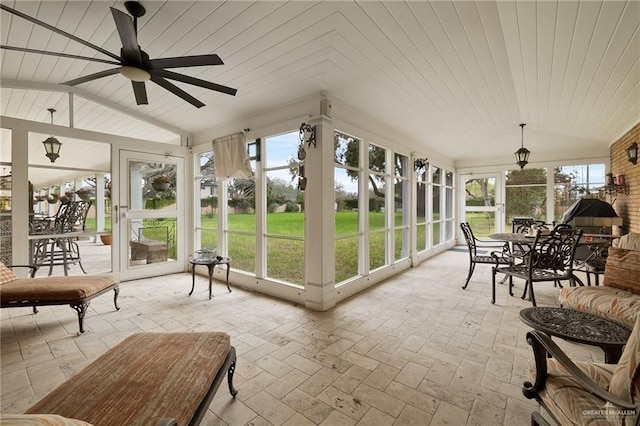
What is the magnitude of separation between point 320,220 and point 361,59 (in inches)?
70.0

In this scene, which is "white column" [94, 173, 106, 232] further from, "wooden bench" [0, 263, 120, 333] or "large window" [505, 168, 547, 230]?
"large window" [505, 168, 547, 230]

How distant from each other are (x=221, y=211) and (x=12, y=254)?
2.66 metres

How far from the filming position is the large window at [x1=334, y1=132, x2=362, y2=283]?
12.4ft

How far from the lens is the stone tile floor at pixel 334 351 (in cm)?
170

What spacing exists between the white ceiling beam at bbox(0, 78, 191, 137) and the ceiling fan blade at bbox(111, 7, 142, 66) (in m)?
2.89

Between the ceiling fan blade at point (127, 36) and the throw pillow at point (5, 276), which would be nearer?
the ceiling fan blade at point (127, 36)

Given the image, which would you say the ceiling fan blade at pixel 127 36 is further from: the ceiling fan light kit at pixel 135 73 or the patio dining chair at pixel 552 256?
the patio dining chair at pixel 552 256

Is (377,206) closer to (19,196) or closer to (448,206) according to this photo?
(448,206)

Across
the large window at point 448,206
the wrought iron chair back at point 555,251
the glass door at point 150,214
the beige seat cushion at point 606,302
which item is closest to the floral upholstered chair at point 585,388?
the beige seat cushion at point 606,302

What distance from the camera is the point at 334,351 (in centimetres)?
237

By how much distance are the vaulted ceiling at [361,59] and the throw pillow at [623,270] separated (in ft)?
6.17

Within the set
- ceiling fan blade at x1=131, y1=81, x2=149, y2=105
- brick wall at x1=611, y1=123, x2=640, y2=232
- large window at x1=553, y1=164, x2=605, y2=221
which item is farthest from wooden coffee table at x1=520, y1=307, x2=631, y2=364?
large window at x1=553, y1=164, x2=605, y2=221

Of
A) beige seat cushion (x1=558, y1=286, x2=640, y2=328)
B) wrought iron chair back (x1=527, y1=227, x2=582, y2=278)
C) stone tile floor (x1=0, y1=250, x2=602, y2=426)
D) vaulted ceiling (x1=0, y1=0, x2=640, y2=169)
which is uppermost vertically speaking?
vaulted ceiling (x1=0, y1=0, x2=640, y2=169)

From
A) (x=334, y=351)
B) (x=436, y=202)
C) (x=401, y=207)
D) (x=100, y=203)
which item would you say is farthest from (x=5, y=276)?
(x=436, y=202)
